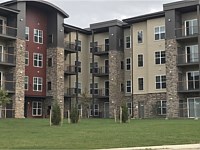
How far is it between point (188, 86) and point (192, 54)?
13.5 ft

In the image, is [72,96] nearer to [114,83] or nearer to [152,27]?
[114,83]

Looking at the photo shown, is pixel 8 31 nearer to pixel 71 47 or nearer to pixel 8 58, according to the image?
pixel 8 58

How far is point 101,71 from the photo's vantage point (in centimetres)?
6041

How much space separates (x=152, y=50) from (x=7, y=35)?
1969cm

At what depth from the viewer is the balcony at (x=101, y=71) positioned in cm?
5934

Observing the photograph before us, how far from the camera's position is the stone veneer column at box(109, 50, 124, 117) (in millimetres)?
57062

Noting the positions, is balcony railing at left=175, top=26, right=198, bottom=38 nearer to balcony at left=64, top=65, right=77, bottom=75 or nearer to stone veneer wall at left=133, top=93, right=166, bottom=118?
stone veneer wall at left=133, top=93, right=166, bottom=118

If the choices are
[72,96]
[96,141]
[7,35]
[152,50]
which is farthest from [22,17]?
[96,141]

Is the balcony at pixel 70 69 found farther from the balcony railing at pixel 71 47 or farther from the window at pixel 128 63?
the window at pixel 128 63

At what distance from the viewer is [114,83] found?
57.2m

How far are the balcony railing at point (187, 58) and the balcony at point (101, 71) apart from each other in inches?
494

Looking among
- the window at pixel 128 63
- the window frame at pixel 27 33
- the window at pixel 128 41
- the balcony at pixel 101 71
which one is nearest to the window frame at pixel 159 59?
the window at pixel 128 63

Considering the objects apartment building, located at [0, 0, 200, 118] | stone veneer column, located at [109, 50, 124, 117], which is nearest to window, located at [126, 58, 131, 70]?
apartment building, located at [0, 0, 200, 118]

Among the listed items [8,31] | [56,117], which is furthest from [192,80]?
[56,117]
